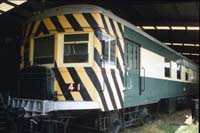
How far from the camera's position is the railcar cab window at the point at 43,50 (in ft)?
29.4

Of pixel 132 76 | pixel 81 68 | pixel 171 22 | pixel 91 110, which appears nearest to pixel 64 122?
pixel 91 110

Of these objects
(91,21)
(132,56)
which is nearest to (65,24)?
(91,21)

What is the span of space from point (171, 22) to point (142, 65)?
27.7 ft

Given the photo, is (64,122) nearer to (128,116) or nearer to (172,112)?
(128,116)

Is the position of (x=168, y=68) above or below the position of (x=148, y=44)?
below

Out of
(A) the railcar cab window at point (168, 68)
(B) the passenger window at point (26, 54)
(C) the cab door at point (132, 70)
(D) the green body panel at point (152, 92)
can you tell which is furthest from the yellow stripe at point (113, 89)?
(A) the railcar cab window at point (168, 68)

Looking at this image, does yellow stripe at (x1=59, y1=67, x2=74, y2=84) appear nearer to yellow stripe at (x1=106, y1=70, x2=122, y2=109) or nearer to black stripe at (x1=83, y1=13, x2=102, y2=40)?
yellow stripe at (x1=106, y1=70, x2=122, y2=109)

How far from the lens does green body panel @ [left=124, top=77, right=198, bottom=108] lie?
34.5 ft

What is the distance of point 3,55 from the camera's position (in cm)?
1148

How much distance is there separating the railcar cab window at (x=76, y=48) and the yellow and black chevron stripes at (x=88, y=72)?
0.52 ft

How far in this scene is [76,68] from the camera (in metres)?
8.61

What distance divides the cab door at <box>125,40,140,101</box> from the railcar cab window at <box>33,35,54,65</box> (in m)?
2.11

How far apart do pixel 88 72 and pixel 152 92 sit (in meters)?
4.86

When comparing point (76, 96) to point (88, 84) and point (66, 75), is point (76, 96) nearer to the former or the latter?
point (88, 84)
